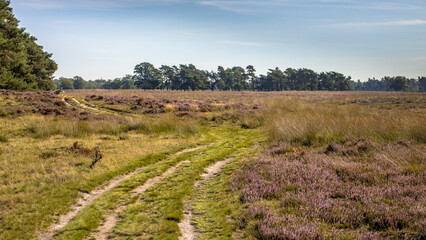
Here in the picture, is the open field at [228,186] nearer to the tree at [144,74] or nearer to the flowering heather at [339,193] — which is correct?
the flowering heather at [339,193]

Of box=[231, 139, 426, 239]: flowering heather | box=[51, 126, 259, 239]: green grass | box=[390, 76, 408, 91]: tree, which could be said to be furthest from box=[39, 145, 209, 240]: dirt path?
box=[390, 76, 408, 91]: tree

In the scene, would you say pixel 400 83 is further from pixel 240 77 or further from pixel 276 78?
pixel 240 77

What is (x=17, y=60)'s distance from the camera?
108ft

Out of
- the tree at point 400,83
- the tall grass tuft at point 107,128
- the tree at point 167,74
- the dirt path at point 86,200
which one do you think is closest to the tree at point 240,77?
the tree at point 167,74

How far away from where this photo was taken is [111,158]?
10.7 metres

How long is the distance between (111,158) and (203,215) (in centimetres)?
618

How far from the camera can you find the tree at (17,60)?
2726cm

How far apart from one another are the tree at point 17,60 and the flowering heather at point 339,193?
29579 millimetres

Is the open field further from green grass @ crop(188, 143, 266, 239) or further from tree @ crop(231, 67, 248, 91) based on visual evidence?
tree @ crop(231, 67, 248, 91)

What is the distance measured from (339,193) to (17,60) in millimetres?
40012

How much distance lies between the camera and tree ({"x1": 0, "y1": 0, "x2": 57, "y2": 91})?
27256 mm

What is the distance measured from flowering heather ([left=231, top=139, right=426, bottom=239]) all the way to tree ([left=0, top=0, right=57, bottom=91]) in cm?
2958

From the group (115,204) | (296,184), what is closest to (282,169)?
(296,184)

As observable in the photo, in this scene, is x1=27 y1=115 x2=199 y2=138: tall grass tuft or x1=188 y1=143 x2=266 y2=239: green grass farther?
x1=27 y1=115 x2=199 y2=138: tall grass tuft
